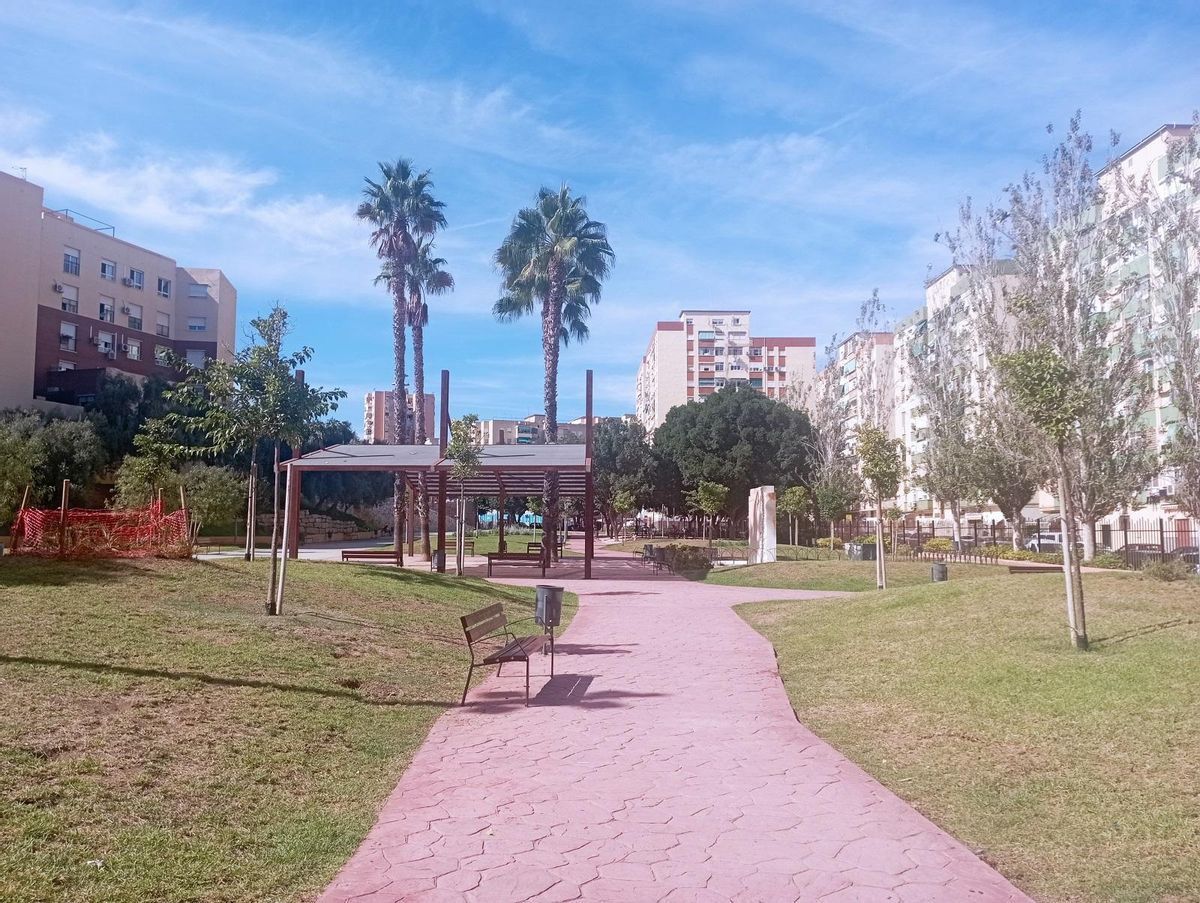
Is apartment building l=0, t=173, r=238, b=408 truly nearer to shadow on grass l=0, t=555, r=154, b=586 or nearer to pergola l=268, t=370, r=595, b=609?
pergola l=268, t=370, r=595, b=609

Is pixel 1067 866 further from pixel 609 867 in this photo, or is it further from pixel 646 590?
pixel 646 590

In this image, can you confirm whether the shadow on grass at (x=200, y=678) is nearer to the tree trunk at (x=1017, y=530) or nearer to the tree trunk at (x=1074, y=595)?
the tree trunk at (x=1074, y=595)

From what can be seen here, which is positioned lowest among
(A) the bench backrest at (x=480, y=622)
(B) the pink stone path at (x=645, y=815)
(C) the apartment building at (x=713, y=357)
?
(B) the pink stone path at (x=645, y=815)

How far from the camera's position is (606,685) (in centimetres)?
942

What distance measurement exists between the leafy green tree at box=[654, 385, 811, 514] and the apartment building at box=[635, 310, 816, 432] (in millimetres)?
52807

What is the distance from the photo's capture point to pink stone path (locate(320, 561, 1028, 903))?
417cm

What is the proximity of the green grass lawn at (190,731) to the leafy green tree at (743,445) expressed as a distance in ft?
125

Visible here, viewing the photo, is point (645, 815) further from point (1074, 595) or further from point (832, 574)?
point (832, 574)

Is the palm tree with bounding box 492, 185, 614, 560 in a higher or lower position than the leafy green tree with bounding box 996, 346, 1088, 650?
higher

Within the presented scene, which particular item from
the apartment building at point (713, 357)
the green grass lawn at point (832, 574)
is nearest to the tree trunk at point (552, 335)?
the green grass lawn at point (832, 574)

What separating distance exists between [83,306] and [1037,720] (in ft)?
180

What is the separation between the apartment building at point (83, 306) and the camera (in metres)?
44.3

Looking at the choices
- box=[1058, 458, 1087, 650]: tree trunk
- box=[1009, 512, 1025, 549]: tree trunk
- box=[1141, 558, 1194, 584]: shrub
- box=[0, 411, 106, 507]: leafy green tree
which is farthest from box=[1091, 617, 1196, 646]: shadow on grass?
box=[0, 411, 106, 507]: leafy green tree

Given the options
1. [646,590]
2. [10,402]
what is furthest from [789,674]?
[10,402]
